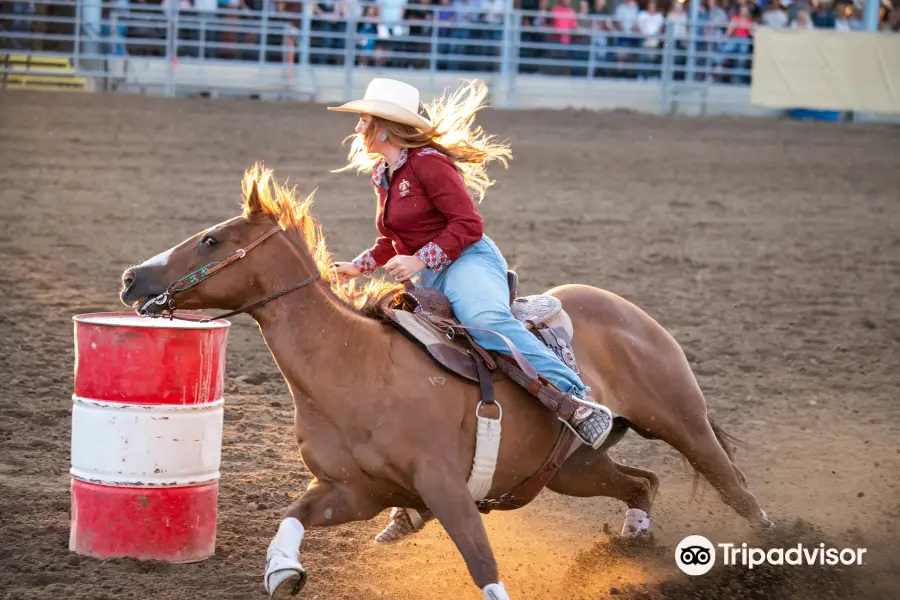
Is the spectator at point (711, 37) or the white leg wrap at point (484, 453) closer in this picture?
the white leg wrap at point (484, 453)

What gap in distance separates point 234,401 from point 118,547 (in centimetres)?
291

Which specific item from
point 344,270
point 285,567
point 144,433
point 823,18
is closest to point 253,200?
point 344,270

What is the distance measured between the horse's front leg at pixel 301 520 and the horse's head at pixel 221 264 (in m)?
0.79

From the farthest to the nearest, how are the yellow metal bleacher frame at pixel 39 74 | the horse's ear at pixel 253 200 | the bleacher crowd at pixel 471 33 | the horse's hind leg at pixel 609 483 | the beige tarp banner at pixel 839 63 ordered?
the beige tarp banner at pixel 839 63 < the bleacher crowd at pixel 471 33 < the yellow metal bleacher frame at pixel 39 74 < the horse's hind leg at pixel 609 483 < the horse's ear at pixel 253 200

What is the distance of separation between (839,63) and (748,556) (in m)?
15.2

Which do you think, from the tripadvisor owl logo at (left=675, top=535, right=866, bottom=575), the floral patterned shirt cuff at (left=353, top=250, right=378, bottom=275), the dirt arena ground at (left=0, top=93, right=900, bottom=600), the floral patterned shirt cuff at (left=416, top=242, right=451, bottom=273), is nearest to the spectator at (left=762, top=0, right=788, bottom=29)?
the dirt arena ground at (left=0, top=93, right=900, bottom=600)

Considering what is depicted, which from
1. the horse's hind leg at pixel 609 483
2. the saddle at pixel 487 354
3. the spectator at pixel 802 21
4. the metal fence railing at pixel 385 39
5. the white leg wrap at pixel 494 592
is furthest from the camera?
the spectator at pixel 802 21

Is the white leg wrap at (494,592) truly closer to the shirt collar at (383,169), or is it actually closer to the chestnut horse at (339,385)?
the chestnut horse at (339,385)

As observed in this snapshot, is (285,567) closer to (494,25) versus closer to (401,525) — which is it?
(401,525)

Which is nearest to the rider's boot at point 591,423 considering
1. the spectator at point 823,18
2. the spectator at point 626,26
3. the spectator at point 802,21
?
the spectator at point 626,26

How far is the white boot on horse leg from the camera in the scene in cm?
415

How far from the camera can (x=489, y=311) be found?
15.2ft

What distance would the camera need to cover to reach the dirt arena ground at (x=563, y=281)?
5.15m

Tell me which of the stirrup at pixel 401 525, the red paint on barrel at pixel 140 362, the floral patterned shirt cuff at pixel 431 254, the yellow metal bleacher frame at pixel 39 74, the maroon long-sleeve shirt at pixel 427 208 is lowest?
the stirrup at pixel 401 525
